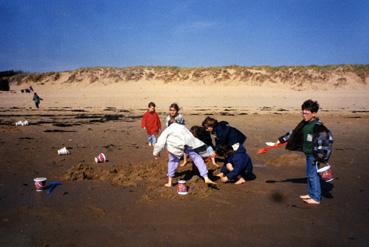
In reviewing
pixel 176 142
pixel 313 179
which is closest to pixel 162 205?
pixel 176 142

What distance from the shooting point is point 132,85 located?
43.1 metres

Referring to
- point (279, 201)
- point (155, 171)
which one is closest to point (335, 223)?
point (279, 201)

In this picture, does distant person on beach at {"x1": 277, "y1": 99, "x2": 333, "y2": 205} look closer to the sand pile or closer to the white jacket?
the sand pile

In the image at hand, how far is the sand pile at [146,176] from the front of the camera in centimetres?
643

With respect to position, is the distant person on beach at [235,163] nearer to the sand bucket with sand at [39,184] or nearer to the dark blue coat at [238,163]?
the dark blue coat at [238,163]

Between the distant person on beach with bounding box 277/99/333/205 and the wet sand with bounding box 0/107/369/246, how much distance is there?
0.91 ft

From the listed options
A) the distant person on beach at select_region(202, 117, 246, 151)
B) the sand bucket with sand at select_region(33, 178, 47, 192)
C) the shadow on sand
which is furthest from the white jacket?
the sand bucket with sand at select_region(33, 178, 47, 192)

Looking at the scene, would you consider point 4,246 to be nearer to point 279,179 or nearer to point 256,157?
point 279,179

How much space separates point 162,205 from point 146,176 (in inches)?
76.5

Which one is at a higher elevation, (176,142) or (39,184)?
(176,142)

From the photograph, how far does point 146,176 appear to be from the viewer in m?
7.64

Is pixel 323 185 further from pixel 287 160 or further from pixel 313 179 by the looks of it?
pixel 287 160

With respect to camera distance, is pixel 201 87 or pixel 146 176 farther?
pixel 201 87

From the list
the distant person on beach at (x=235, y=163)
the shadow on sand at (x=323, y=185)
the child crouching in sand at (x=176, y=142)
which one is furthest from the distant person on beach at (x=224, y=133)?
the shadow on sand at (x=323, y=185)
